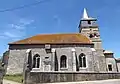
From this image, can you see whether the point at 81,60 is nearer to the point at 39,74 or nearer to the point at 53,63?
the point at 53,63

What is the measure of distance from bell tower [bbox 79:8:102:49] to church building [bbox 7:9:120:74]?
2.27 meters

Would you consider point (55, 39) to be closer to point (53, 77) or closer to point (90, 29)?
point (90, 29)

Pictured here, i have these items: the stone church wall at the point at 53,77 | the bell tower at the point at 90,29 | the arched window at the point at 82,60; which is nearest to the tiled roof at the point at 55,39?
the bell tower at the point at 90,29

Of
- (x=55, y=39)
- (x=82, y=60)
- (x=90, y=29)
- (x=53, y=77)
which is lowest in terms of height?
(x=53, y=77)

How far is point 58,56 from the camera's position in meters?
26.5

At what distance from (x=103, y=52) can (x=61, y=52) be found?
27.3 ft

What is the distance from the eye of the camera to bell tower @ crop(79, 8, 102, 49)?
100 ft

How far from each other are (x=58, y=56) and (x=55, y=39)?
3985mm

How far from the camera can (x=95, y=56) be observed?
25.9 meters

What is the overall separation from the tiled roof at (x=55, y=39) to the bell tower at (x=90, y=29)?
1.93 metres

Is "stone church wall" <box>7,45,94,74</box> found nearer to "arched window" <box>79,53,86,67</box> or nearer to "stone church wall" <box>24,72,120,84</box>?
"arched window" <box>79,53,86,67</box>

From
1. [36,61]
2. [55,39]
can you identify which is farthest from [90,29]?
[36,61]

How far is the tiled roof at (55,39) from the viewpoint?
90.6 ft

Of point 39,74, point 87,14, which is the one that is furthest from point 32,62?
point 87,14
